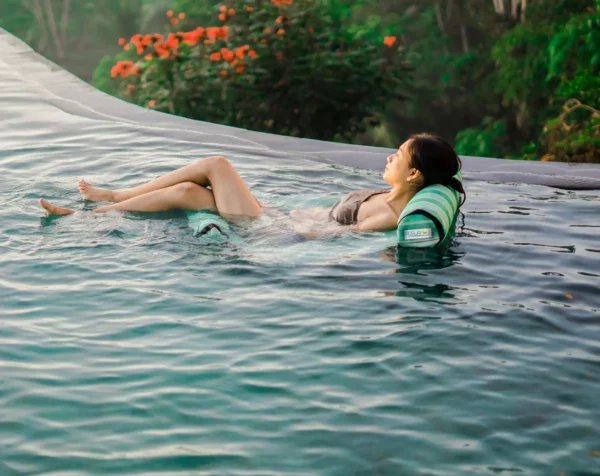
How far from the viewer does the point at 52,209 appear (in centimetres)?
646

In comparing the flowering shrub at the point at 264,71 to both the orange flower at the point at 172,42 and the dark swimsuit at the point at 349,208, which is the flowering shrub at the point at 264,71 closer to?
the orange flower at the point at 172,42

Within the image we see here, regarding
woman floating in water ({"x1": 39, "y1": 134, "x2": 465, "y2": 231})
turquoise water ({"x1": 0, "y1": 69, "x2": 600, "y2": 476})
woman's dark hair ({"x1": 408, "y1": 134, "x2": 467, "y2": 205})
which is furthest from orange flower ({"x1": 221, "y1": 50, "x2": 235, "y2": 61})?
woman's dark hair ({"x1": 408, "y1": 134, "x2": 467, "y2": 205})

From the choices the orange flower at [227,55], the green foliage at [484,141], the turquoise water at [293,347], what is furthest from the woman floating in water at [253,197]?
the green foliage at [484,141]

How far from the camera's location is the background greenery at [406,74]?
11.1m

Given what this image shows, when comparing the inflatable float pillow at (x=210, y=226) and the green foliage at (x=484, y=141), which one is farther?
the green foliage at (x=484, y=141)

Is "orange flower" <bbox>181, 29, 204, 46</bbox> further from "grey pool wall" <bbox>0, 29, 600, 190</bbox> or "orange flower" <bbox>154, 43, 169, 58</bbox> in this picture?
"grey pool wall" <bbox>0, 29, 600, 190</bbox>

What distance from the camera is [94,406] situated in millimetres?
3895

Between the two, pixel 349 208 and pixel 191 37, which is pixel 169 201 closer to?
pixel 349 208

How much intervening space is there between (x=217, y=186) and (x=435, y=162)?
156 cm

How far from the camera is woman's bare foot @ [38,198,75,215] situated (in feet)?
21.1

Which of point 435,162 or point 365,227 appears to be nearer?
point 435,162

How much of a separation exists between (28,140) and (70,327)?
194 inches

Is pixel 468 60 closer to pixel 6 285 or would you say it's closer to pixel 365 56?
pixel 365 56

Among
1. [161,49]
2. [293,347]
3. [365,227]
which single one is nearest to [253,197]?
[365,227]
